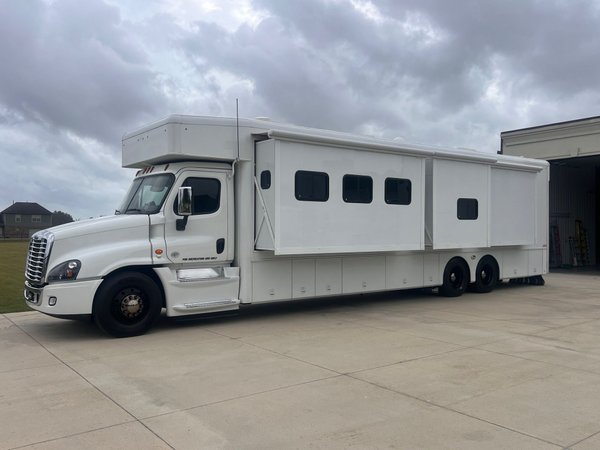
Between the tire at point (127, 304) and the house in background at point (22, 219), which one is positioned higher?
the house in background at point (22, 219)

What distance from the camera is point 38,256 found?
8414 mm

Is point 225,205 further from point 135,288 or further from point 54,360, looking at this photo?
point 54,360

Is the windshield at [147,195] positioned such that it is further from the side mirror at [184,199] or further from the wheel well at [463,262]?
the wheel well at [463,262]

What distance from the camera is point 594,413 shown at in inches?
197

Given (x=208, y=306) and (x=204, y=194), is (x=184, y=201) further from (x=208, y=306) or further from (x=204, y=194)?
(x=208, y=306)

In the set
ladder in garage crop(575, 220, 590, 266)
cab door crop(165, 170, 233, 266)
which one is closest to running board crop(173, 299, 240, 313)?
cab door crop(165, 170, 233, 266)

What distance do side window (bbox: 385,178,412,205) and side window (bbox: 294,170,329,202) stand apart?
1.63 meters

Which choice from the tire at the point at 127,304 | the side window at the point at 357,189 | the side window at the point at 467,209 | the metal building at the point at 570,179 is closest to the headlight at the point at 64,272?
the tire at the point at 127,304

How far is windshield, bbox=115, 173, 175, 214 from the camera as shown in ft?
29.8

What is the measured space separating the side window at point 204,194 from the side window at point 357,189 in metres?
2.47

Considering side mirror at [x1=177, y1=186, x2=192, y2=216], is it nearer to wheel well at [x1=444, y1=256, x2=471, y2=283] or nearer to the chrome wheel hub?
the chrome wheel hub

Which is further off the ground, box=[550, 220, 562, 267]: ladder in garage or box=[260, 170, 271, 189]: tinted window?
→ box=[260, 170, 271, 189]: tinted window

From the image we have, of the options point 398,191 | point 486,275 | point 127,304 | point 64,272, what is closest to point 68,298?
point 64,272

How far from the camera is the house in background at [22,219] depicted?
96.6 m
